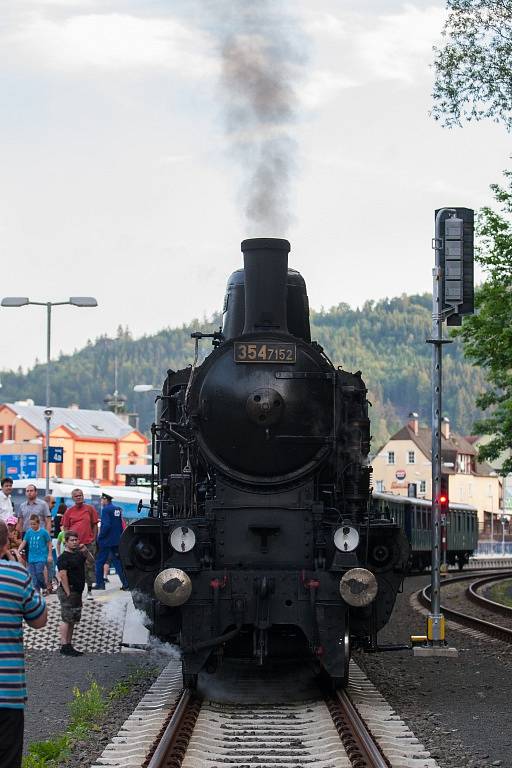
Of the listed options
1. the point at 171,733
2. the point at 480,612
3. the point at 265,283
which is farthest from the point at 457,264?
the point at 480,612

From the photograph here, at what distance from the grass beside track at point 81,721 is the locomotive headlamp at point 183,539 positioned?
5.03 feet

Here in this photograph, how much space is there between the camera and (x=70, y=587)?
15.8m

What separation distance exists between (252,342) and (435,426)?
15.4 ft

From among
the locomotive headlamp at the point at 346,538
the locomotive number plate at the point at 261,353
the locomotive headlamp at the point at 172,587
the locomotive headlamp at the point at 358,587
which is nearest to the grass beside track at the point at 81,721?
the locomotive headlamp at the point at 172,587

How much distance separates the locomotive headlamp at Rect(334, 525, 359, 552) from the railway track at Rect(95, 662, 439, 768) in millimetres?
1342

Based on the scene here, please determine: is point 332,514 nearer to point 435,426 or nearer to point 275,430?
point 275,430

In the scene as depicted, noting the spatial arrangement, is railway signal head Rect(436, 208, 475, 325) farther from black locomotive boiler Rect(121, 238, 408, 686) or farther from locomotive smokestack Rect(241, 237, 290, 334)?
locomotive smokestack Rect(241, 237, 290, 334)

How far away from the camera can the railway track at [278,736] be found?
9.29 m

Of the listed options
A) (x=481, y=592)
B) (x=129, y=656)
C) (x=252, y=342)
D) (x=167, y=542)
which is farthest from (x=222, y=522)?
(x=481, y=592)

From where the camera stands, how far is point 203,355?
13492mm

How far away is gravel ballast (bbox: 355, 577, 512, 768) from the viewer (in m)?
10.1

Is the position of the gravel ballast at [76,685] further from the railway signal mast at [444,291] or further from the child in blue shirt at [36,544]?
the railway signal mast at [444,291]

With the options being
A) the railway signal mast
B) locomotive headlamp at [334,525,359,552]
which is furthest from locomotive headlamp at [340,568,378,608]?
the railway signal mast

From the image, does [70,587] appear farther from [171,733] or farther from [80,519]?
[171,733]
